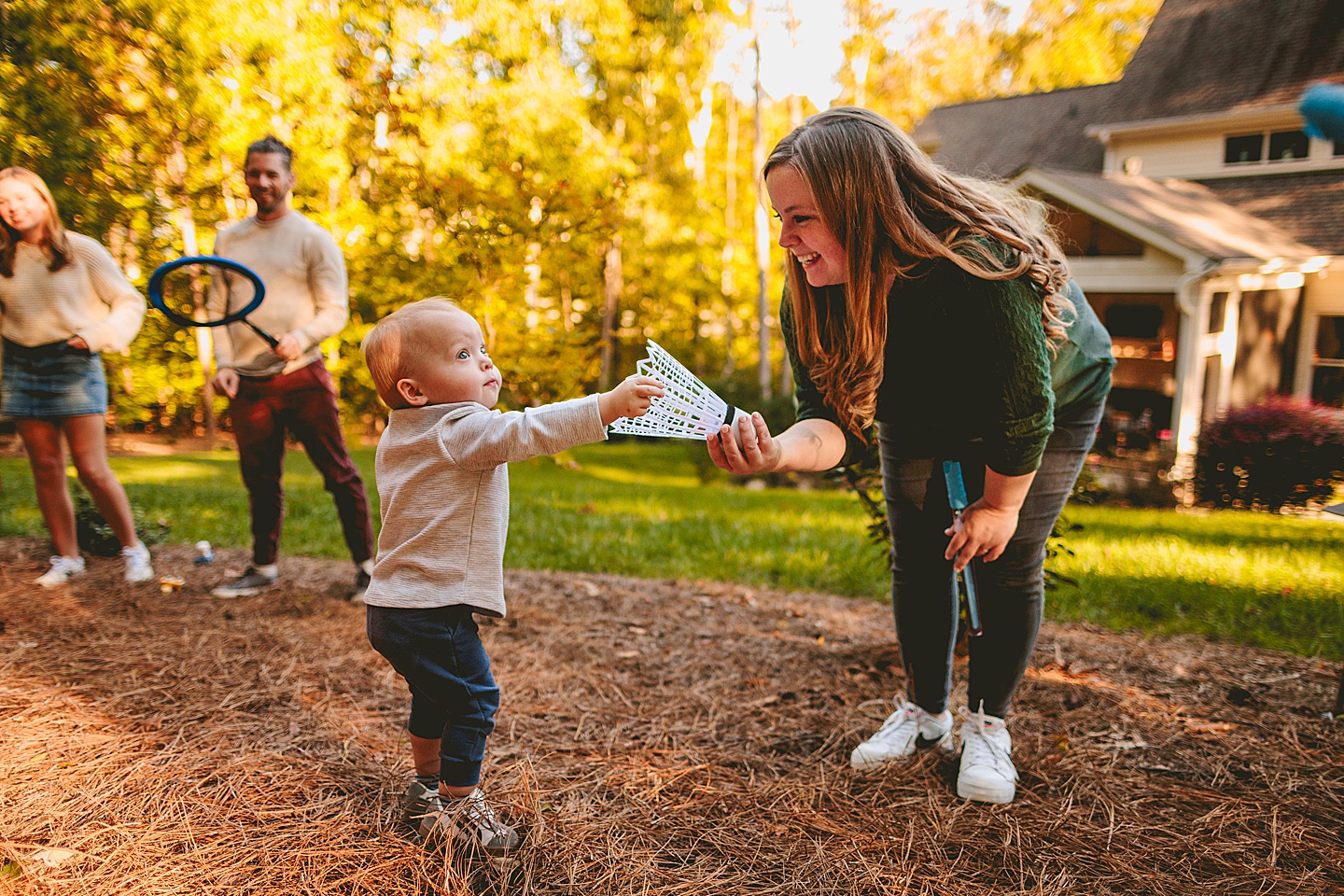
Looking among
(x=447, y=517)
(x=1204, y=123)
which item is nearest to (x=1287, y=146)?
(x=1204, y=123)

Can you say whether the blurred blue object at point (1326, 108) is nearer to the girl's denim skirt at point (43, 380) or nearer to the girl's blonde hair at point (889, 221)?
the girl's blonde hair at point (889, 221)

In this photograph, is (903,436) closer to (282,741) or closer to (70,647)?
(282,741)

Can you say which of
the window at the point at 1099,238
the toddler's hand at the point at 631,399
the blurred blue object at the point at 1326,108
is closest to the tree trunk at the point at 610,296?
the window at the point at 1099,238

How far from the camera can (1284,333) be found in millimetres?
13484

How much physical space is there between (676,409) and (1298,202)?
15656 mm

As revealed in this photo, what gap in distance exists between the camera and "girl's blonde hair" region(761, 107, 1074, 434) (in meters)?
1.91

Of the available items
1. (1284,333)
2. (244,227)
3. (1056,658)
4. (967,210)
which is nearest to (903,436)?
(967,210)

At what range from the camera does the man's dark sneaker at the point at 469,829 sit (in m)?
2.03

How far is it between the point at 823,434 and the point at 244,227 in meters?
3.13

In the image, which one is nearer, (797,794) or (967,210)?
(967,210)

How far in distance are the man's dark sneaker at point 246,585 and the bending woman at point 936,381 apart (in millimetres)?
3135

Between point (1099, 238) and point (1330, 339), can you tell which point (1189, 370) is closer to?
point (1099, 238)

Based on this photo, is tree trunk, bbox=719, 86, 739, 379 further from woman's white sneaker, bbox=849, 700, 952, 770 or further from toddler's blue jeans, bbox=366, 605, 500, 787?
toddler's blue jeans, bbox=366, 605, 500, 787

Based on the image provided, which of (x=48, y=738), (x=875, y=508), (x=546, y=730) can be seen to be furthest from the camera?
(x=875, y=508)
